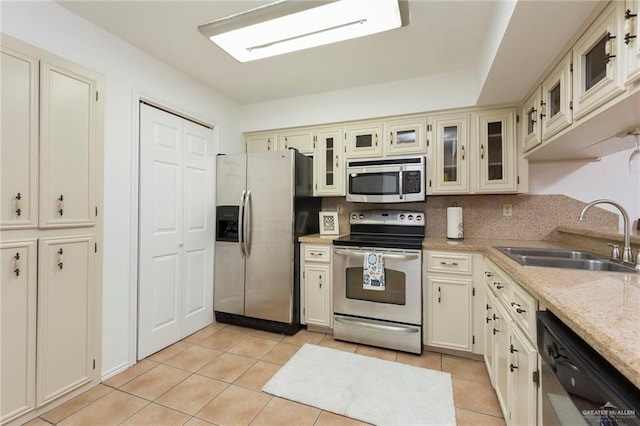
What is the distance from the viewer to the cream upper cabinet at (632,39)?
42.3 inches

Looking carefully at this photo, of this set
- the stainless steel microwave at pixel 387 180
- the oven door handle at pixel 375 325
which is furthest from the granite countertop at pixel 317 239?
the oven door handle at pixel 375 325

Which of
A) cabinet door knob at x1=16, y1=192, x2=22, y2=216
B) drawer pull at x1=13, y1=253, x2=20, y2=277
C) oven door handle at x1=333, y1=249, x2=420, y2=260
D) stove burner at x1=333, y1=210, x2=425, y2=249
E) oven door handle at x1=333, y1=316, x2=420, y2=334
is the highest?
cabinet door knob at x1=16, y1=192, x2=22, y2=216

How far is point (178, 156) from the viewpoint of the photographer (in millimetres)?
2689

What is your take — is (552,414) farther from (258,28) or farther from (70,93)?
(70,93)

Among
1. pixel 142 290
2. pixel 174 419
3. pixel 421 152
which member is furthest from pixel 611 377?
pixel 142 290

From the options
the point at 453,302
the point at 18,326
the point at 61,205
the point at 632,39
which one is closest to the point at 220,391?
the point at 18,326

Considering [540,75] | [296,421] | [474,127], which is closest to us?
[296,421]

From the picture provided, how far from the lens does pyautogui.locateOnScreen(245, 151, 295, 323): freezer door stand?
2842 millimetres

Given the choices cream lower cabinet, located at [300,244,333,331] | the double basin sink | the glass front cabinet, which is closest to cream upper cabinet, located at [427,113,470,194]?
the glass front cabinet

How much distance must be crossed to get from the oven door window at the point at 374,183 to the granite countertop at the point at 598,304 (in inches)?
55.5

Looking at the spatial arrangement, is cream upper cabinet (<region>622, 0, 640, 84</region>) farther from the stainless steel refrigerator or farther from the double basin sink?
the stainless steel refrigerator

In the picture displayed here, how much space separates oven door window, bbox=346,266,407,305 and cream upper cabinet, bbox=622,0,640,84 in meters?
1.80

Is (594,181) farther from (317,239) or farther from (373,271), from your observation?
(317,239)

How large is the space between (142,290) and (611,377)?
2.73 m
